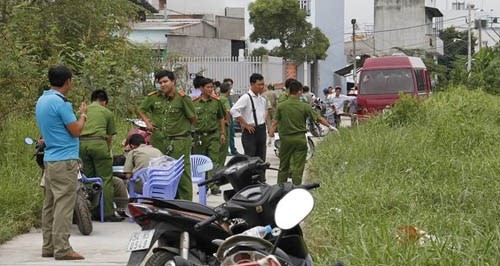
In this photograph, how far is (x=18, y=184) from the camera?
1083 cm

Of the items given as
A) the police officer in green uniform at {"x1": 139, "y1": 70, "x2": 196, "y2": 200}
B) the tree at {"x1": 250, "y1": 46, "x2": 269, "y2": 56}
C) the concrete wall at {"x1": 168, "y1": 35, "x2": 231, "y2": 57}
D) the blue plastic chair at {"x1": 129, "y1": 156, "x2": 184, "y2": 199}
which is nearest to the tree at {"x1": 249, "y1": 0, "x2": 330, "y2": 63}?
the tree at {"x1": 250, "y1": 46, "x2": 269, "y2": 56}

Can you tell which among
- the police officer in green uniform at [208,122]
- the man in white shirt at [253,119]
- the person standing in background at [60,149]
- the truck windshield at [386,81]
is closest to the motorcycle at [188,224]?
the person standing in background at [60,149]

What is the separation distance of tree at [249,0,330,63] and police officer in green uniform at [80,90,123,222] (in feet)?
110

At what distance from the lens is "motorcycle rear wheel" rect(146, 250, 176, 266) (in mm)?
6102

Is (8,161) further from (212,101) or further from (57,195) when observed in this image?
(57,195)

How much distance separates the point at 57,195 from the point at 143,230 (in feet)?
7.41

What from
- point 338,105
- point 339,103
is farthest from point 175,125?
point 339,103

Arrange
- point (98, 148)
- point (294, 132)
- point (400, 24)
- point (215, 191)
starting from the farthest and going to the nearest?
point (400, 24)
point (215, 191)
point (294, 132)
point (98, 148)

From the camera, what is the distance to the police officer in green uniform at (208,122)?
12.8 metres

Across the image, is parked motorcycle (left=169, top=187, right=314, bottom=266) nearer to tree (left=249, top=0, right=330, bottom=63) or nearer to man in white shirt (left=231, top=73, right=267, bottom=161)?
man in white shirt (left=231, top=73, right=267, bottom=161)

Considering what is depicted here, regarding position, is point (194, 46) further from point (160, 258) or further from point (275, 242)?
point (275, 242)

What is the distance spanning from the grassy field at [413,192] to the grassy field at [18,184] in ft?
10.4

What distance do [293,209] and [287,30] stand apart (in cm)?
4133

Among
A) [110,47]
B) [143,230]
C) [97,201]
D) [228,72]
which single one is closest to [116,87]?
[110,47]
